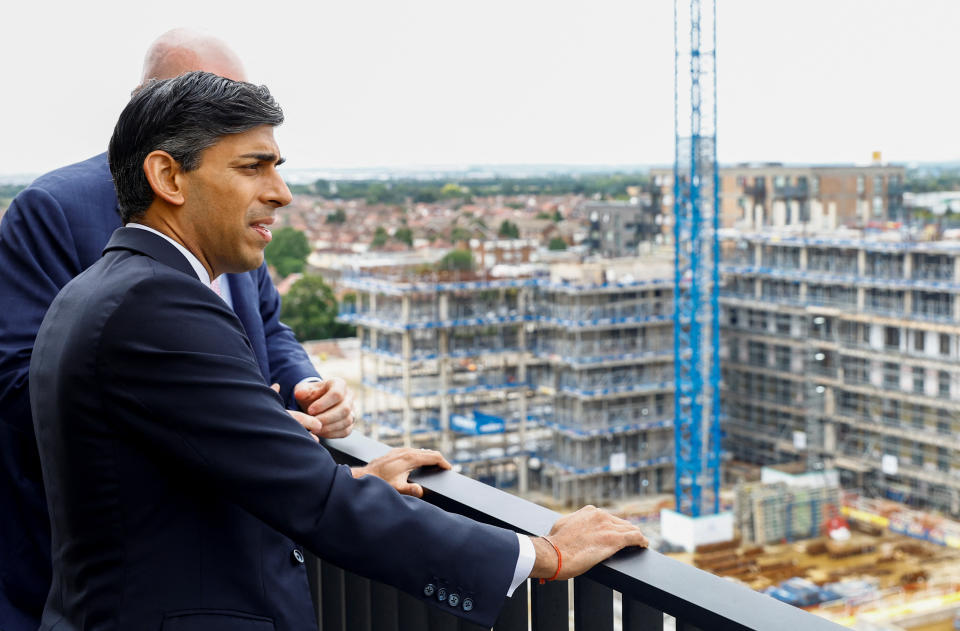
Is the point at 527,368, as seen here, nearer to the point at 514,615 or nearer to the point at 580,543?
the point at 514,615

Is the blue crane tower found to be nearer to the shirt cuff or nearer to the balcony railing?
the balcony railing

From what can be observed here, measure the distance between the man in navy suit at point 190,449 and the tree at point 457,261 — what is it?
34.3 ft

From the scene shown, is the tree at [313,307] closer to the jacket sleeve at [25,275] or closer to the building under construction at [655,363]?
the building under construction at [655,363]

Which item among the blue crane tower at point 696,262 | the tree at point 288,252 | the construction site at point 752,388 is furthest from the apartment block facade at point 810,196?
the tree at point 288,252

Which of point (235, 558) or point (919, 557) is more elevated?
point (235, 558)

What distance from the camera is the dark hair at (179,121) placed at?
54 centimetres

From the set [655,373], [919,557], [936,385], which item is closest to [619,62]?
[655,373]

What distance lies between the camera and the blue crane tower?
1185 cm

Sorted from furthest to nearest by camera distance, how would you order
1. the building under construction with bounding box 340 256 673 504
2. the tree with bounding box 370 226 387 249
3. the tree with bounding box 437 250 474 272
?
the tree with bounding box 370 226 387 249
the tree with bounding box 437 250 474 272
the building under construction with bounding box 340 256 673 504

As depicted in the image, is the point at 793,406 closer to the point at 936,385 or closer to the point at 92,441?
the point at 936,385

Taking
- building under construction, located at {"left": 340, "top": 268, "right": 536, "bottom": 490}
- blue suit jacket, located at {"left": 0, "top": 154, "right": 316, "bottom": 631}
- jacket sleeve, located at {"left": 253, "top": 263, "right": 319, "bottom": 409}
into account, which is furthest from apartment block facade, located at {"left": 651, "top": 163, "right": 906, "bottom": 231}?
blue suit jacket, located at {"left": 0, "top": 154, "right": 316, "bottom": 631}

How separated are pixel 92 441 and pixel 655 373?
12.3m

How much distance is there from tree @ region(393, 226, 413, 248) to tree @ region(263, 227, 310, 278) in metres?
1.10

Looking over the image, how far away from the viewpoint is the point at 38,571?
0.80 metres
